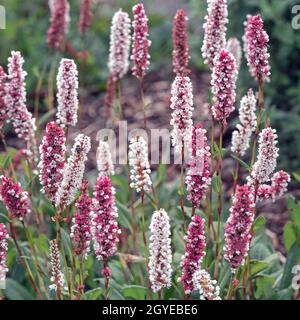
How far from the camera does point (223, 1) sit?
3447 mm

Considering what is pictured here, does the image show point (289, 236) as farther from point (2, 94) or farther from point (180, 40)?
point (2, 94)

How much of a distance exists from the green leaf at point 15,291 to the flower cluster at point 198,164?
1667 millimetres

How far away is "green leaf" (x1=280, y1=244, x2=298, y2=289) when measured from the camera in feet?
13.7

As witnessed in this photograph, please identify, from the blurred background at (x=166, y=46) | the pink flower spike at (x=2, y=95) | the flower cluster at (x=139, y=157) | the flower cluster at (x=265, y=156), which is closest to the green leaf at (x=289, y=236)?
the flower cluster at (x=265, y=156)

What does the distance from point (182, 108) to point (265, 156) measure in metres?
0.43

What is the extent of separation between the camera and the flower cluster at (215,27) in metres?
3.44

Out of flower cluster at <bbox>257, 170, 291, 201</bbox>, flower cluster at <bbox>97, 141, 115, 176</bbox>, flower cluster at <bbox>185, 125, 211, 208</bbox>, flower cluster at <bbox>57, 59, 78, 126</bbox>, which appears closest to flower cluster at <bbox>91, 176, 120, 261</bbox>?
flower cluster at <bbox>185, 125, 211, 208</bbox>

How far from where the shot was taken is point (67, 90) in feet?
11.1

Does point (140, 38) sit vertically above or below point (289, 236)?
above

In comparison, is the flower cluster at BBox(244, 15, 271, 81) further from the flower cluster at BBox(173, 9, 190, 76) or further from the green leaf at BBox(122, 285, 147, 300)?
the green leaf at BBox(122, 285, 147, 300)

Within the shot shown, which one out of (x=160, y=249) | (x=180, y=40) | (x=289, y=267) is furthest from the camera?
(x=289, y=267)

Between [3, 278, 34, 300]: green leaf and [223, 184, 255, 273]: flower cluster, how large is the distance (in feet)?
5.92


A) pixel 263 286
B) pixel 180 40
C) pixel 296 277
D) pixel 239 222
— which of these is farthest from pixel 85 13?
pixel 239 222
